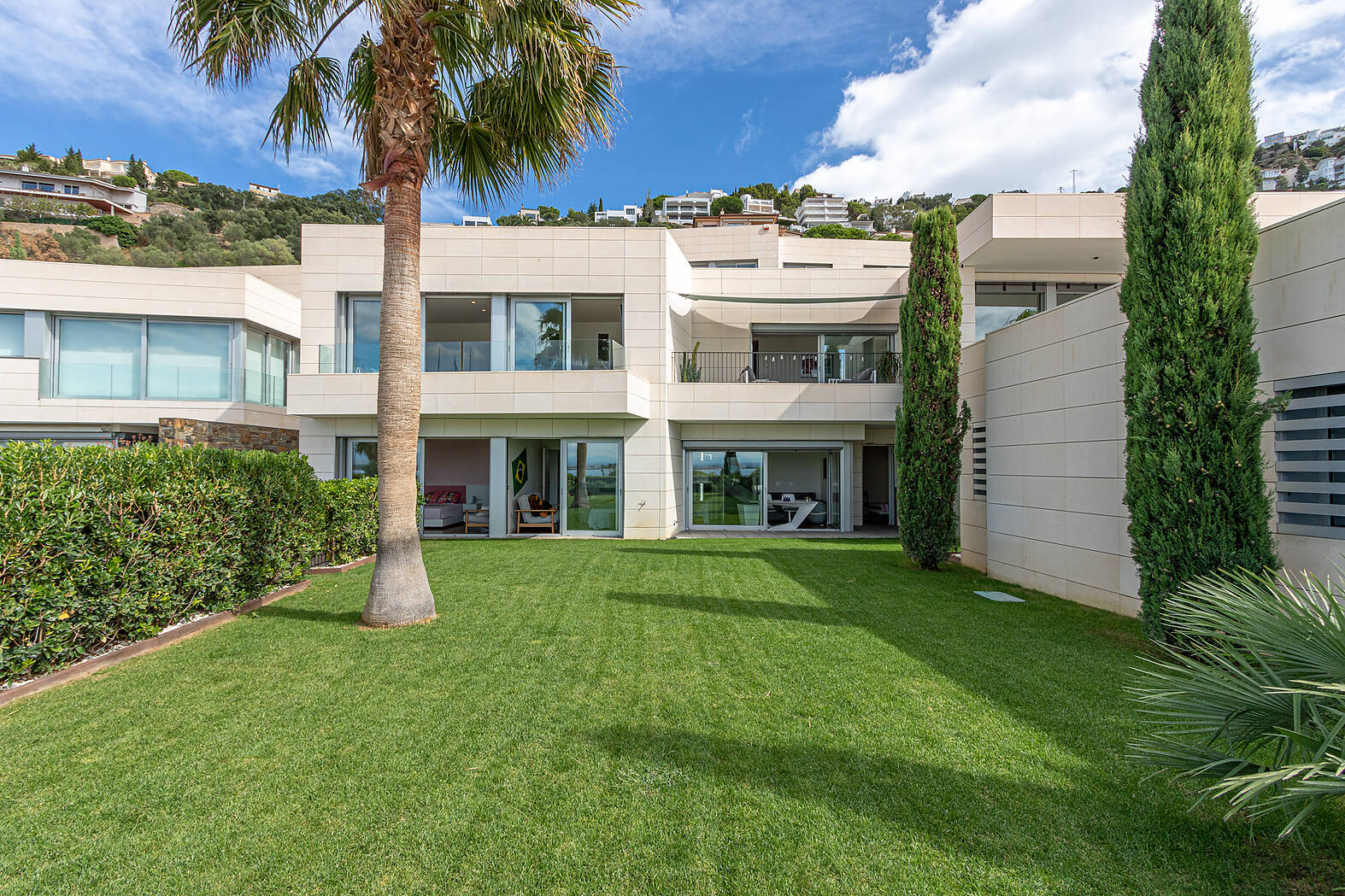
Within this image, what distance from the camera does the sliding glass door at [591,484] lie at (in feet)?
50.6

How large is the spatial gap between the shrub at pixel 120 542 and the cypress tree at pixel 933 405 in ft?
34.1

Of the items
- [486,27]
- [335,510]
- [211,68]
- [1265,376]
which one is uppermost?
[486,27]

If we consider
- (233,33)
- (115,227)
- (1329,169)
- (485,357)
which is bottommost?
(485,357)

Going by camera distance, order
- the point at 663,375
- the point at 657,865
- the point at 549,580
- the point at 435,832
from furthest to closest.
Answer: the point at 663,375 → the point at 549,580 → the point at 435,832 → the point at 657,865

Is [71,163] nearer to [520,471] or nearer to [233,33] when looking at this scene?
[520,471]

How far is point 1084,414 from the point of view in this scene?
26.3 ft

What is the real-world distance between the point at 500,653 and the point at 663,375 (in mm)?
10529

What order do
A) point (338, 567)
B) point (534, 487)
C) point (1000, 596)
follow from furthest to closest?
point (534, 487) → point (338, 567) → point (1000, 596)

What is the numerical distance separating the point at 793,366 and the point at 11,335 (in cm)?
2304

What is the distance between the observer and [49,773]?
11.4 feet

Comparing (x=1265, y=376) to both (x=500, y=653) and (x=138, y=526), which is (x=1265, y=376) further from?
(x=138, y=526)

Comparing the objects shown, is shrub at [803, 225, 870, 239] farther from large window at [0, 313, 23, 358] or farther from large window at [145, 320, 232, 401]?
large window at [0, 313, 23, 358]

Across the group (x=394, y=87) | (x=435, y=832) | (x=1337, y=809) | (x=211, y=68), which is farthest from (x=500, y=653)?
(x=211, y=68)

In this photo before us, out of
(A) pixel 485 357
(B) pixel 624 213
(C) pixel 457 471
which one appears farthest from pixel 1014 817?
(B) pixel 624 213
